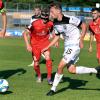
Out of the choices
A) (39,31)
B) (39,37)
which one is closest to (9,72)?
(39,37)

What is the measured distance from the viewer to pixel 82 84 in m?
12.8

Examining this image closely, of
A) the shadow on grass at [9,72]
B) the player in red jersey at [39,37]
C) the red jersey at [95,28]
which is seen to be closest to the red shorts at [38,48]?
the player in red jersey at [39,37]

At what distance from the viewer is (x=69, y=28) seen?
36.0 feet

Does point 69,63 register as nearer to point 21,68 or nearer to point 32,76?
point 32,76

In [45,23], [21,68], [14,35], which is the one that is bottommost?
[14,35]

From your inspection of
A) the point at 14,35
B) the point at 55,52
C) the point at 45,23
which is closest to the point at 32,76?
the point at 45,23

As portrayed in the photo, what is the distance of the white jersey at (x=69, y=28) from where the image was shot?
10.9 metres

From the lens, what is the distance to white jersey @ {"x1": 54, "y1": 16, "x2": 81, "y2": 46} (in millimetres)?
10930

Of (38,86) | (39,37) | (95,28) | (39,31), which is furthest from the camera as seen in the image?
(95,28)

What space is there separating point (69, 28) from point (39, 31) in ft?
7.78

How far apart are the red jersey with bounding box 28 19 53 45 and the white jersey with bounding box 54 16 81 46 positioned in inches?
78.4

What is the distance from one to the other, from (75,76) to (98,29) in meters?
1.86

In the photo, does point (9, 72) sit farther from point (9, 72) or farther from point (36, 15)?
point (36, 15)

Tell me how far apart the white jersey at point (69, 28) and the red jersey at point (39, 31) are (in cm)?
199
